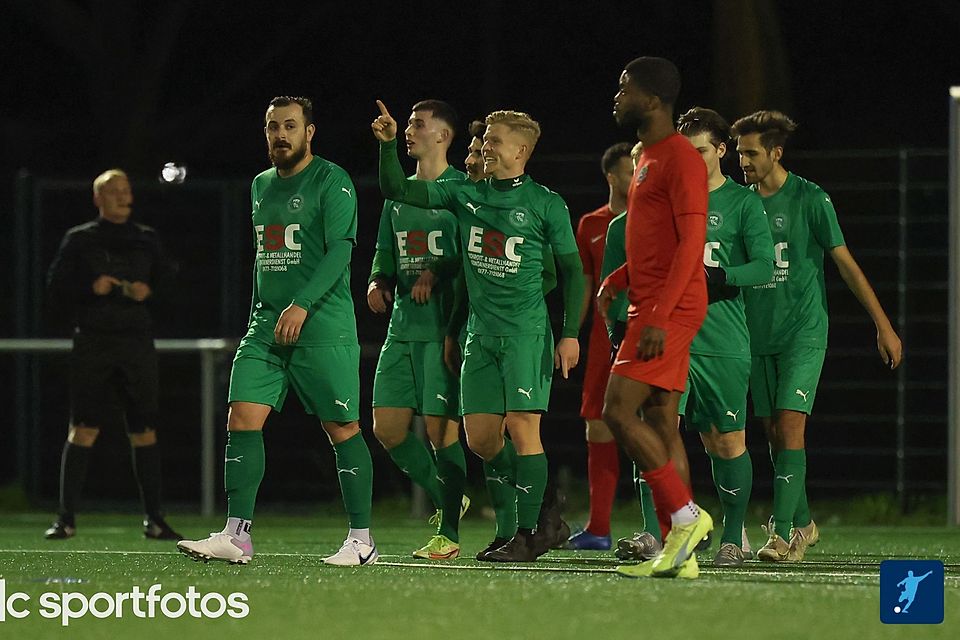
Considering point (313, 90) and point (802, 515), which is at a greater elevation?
point (313, 90)

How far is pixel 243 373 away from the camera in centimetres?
856

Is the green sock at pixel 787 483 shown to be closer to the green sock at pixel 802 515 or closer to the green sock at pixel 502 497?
Answer: the green sock at pixel 802 515

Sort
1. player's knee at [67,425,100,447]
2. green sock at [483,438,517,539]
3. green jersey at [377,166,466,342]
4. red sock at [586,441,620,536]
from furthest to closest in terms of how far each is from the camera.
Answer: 1. player's knee at [67,425,100,447]
2. red sock at [586,441,620,536]
3. green jersey at [377,166,466,342]
4. green sock at [483,438,517,539]

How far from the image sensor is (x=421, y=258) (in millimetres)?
9648

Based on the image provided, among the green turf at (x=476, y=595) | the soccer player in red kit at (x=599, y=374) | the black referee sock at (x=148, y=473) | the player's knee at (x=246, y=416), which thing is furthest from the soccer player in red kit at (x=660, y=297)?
the black referee sock at (x=148, y=473)

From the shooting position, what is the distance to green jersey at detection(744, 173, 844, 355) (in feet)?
30.5

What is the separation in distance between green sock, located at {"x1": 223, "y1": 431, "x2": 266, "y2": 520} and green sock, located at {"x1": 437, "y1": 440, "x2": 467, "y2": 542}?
1.17 meters

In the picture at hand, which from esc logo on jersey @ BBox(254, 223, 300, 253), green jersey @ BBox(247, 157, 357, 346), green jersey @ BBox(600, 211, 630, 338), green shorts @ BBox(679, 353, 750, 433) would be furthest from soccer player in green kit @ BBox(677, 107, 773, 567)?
esc logo on jersey @ BBox(254, 223, 300, 253)

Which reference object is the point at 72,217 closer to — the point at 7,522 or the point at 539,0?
the point at 7,522

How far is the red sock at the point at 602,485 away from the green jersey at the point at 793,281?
1.37 metres

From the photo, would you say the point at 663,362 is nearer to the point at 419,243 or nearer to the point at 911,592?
the point at 911,592

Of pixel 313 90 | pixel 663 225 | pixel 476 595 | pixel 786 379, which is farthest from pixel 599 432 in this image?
pixel 313 90

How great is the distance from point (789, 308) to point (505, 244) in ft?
4.42

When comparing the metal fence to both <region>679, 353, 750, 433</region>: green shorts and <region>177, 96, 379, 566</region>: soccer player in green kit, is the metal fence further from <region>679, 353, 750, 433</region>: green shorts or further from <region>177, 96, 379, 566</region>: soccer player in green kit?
<region>177, 96, 379, 566</region>: soccer player in green kit
